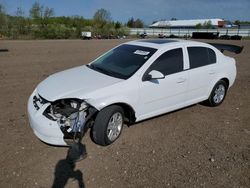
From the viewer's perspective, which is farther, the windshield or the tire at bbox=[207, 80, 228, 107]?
the tire at bbox=[207, 80, 228, 107]

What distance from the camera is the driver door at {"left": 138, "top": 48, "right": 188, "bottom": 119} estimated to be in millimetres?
3948

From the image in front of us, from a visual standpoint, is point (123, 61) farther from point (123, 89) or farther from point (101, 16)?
point (101, 16)

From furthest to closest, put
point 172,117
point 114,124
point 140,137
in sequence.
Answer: point 172,117 < point 140,137 < point 114,124

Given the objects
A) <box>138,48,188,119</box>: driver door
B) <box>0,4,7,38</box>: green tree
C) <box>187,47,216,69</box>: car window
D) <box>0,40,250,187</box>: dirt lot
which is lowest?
<box>0,40,250,187</box>: dirt lot

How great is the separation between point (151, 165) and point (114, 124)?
89 cm

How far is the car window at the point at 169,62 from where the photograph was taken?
412cm

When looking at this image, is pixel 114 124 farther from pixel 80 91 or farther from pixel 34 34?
pixel 34 34

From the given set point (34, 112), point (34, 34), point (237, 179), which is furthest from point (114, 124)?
point (34, 34)

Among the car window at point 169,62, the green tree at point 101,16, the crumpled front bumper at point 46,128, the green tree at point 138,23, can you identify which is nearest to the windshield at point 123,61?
the car window at point 169,62

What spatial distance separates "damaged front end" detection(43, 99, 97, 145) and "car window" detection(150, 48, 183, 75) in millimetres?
1460

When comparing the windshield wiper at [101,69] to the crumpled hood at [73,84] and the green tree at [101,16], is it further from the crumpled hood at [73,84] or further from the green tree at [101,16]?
the green tree at [101,16]

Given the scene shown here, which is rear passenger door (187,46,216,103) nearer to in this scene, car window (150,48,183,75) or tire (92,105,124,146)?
car window (150,48,183,75)

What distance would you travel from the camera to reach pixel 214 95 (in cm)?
536

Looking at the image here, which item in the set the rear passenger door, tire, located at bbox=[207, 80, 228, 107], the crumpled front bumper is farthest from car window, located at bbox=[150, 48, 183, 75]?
the crumpled front bumper
